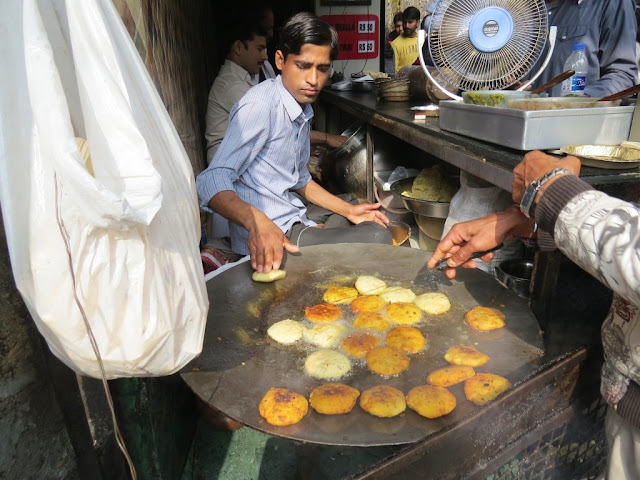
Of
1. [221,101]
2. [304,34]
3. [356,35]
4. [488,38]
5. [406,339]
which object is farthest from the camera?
[356,35]

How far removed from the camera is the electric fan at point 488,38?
2.32m

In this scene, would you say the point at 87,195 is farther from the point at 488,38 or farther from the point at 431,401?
the point at 488,38

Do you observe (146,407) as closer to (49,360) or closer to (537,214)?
(49,360)

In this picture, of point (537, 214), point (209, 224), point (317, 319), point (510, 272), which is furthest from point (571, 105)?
point (209, 224)

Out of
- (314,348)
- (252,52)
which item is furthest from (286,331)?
(252,52)

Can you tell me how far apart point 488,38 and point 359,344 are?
5.93 feet

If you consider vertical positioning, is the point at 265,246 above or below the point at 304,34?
below

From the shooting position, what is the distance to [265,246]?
2.15 metres

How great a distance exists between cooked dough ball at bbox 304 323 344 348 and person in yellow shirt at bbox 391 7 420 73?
8.57 m

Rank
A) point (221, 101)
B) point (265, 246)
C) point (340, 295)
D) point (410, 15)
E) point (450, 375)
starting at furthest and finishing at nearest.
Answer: point (410, 15)
point (221, 101)
point (265, 246)
point (340, 295)
point (450, 375)

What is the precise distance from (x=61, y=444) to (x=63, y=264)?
0.94 m

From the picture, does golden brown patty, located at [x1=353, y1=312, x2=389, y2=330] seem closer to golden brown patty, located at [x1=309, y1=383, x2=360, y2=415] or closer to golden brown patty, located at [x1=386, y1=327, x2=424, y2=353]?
golden brown patty, located at [x1=386, y1=327, x2=424, y2=353]

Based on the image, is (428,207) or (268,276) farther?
(428,207)

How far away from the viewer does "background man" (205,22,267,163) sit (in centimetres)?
451
